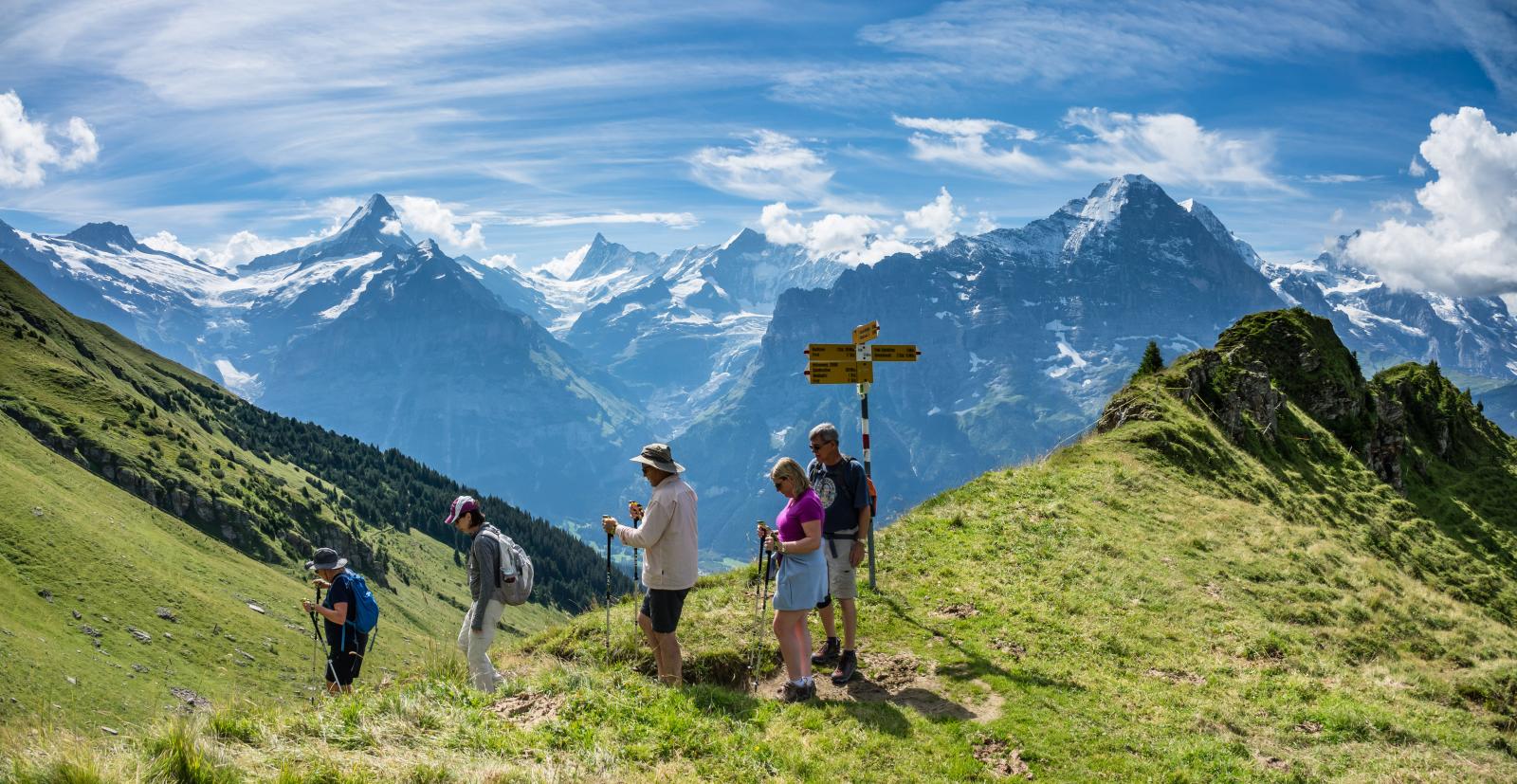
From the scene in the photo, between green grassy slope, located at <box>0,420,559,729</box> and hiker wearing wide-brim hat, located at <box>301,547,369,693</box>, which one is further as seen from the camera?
green grassy slope, located at <box>0,420,559,729</box>

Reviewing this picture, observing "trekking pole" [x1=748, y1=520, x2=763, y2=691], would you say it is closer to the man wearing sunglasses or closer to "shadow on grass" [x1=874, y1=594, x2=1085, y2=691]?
the man wearing sunglasses

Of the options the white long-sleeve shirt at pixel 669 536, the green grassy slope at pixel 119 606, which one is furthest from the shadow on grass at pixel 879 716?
the green grassy slope at pixel 119 606

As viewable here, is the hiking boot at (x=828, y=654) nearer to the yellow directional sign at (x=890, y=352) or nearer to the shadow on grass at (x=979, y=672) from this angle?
the shadow on grass at (x=979, y=672)

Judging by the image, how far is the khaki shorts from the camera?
42.1 ft

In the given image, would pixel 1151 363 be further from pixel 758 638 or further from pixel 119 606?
pixel 119 606

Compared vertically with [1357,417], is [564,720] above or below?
below

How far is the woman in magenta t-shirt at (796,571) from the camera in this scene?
11.3 metres

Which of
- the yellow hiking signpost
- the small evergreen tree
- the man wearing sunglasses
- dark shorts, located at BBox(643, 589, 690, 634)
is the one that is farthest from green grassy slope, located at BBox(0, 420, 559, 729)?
the small evergreen tree

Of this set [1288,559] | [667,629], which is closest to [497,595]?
[667,629]

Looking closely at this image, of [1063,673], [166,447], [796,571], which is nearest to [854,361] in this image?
[796,571]

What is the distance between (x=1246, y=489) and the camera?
26.8 metres

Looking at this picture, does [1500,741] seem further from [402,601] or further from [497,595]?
[402,601]

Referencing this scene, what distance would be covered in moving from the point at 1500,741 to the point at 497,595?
1444 centimetres

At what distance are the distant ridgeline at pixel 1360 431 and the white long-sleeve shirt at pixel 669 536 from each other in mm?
21805
